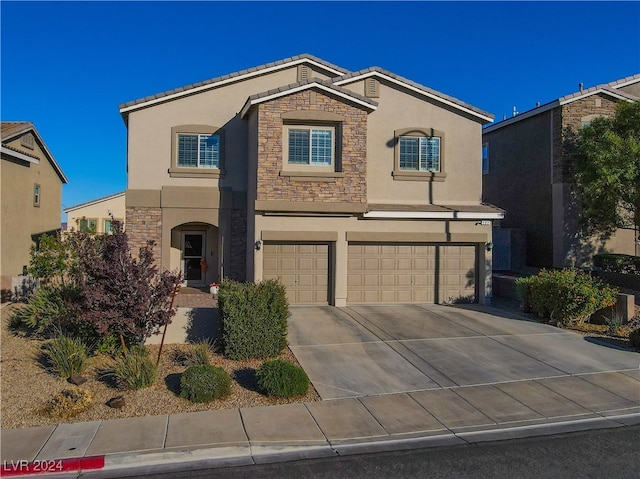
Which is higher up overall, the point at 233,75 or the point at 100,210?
the point at 233,75

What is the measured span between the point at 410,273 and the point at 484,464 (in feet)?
35.4

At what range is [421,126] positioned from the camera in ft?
57.8

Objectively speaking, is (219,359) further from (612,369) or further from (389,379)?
(612,369)

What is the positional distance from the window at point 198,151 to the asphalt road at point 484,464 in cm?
1284

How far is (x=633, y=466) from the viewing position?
6.29m

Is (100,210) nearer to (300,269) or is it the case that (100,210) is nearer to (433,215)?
(300,269)

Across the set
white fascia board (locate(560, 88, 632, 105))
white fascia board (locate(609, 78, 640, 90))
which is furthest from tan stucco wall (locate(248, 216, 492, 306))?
white fascia board (locate(609, 78, 640, 90))

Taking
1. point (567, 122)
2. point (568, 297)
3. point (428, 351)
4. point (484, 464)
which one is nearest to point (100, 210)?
point (428, 351)

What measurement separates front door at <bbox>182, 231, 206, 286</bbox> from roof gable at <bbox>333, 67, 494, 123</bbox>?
7577mm

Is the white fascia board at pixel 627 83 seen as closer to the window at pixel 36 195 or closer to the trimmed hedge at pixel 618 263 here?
the trimmed hedge at pixel 618 263

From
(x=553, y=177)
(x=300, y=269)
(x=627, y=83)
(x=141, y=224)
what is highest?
(x=627, y=83)

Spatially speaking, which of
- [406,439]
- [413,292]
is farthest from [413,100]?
[406,439]

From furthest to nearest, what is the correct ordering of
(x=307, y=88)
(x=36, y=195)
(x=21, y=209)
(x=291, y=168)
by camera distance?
(x=36, y=195)
(x=21, y=209)
(x=291, y=168)
(x=307, y=88)

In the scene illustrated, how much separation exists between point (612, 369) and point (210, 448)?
8288 mm
